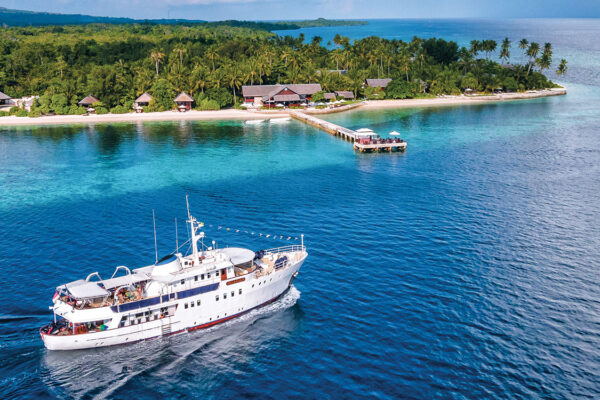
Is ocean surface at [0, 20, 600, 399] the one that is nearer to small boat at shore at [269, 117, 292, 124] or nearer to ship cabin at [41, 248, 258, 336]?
ship cabin at [41, 248, 258, 336]

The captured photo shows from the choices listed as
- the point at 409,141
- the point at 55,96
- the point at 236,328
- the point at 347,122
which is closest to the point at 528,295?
the point at 236,328

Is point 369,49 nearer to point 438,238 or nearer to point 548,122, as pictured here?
point 548,122

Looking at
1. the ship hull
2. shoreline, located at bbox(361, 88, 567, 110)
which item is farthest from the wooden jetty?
the ship hull

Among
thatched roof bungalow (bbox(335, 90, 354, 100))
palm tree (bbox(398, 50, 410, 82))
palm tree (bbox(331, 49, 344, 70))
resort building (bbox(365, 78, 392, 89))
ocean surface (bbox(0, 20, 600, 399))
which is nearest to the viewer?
ocean surface (bbox(0, 20, 600, 399))

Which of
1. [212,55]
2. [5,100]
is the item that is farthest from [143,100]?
[5,100]

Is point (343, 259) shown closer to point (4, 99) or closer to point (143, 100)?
point (143, 100)
